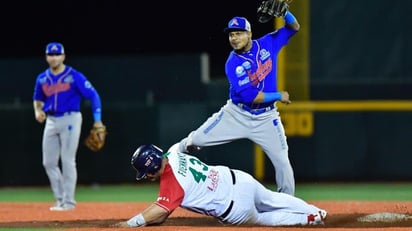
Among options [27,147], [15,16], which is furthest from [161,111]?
[15,16]

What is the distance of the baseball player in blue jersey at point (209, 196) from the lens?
7469mm

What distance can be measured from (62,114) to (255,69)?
263 cm

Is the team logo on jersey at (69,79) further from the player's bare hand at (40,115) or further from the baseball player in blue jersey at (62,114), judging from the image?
the player's bare hand at (40,115)

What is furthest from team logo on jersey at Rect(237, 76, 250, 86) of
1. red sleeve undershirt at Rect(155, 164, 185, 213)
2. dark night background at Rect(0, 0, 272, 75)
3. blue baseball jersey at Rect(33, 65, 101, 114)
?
dark night background at Rect(0, 0, 272, 75)

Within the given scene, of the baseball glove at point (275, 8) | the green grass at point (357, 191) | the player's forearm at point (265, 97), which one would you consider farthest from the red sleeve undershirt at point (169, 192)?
the green grass at point (357, 191)

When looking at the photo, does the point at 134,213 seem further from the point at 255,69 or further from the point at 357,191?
the point at 357,191

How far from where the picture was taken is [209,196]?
7.64m

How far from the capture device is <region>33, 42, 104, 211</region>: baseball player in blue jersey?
10133mm

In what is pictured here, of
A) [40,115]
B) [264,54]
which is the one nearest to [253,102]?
[264,54]

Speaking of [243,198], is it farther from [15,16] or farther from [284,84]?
[15,16]

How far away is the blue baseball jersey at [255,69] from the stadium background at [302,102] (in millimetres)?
4083

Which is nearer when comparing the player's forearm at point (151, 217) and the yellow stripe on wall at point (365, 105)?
the player's forearm at point (151, 217)

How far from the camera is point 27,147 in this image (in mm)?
13906

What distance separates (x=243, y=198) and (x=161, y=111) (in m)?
6.24
